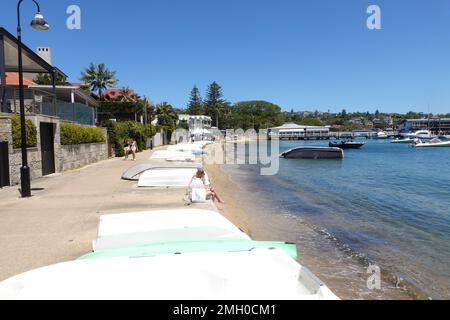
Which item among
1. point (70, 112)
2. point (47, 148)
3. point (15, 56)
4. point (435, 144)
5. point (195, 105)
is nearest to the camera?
point (47, 148)

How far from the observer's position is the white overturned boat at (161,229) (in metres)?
5.99

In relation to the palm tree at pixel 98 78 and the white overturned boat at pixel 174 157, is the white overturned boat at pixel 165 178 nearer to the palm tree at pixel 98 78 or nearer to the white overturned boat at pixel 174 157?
the white overturned boat at pixel 174 157

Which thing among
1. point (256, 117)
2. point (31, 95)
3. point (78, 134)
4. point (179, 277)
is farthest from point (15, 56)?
point (256, 117)

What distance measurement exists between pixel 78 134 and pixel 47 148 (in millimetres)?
4755

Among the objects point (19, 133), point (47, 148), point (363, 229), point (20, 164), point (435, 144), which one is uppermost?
point (19, 133)

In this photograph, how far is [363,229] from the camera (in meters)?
12.6

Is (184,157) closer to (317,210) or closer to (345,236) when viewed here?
(317,210)

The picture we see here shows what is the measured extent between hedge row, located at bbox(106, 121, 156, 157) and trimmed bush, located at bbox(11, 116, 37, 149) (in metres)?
16.8

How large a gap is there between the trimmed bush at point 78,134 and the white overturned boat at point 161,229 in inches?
657

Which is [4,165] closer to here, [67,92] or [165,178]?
[165,178]

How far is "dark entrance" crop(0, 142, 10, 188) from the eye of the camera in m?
15.3

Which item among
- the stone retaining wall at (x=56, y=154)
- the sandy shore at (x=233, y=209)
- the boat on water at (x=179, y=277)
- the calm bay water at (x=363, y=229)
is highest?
the stone retaining wall at (x=56, y=154)

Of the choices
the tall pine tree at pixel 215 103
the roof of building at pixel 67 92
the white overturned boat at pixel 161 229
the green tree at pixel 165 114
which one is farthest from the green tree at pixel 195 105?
the white overturned boat at pixel 161 229

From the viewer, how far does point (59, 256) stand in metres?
6.75
